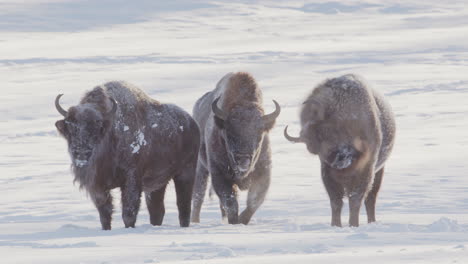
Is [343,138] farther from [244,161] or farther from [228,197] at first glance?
[228,197]

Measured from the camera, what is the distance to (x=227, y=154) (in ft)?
29.9

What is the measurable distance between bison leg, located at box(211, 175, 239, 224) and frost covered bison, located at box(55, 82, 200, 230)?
29cm

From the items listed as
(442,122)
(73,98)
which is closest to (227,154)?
(442,122)

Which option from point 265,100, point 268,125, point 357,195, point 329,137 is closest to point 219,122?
point 268,125

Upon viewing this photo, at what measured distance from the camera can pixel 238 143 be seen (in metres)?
8.48

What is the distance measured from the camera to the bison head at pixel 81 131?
25.4 feet

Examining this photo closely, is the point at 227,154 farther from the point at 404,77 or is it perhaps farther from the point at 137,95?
the point at 404,77

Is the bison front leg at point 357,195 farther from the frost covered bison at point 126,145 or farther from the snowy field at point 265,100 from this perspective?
the frost covered bison at point 126,145

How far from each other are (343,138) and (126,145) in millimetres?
1896

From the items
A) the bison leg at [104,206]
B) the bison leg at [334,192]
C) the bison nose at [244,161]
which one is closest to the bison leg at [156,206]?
the bison leg at [104,206]

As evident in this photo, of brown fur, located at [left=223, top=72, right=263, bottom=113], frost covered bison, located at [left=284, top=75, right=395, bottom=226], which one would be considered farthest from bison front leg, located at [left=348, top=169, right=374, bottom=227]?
brown fur, located at [left=223, top=72, right=263, bottom=113]

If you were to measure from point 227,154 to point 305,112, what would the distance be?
988 mm

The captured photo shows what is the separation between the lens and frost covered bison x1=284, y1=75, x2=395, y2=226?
8320 mm

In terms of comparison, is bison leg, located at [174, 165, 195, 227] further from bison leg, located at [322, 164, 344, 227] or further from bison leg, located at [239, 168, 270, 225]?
bison leg, located at [322, 164, 344, 227]
